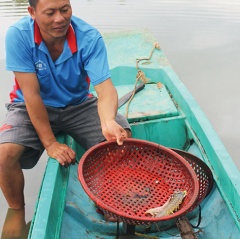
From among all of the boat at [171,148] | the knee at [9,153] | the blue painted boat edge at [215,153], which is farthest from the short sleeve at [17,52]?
the blue painted boat edge at [215,153]

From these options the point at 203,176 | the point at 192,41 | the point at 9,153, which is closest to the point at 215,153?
the point at 203,176

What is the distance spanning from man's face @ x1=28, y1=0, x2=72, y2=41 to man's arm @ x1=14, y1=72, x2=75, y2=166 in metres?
0.27

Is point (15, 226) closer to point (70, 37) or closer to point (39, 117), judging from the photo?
point (39, 117)

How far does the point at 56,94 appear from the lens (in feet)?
7.84

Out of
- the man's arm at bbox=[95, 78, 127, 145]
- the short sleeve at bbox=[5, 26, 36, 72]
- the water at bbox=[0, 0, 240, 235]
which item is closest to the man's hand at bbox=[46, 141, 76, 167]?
the man's arm at bbox=[95, 78, 127, 145]

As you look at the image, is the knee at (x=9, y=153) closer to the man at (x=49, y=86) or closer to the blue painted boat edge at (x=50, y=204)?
the man at (x=49, y=86)

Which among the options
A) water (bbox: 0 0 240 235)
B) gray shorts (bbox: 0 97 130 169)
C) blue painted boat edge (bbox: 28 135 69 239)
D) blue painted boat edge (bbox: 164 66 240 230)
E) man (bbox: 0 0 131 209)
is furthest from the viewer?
water (bbox: 0 0 240 235)

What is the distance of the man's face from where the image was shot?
2033 mm

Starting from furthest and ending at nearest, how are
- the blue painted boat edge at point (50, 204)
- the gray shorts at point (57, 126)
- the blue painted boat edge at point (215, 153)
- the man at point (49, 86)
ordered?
the gray shorts at point (57, 126), the man at point (49, 86), the blue painted boat edge at point (215, 153), the blue painted boat edge at point (50, 204)

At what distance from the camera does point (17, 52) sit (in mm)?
2158

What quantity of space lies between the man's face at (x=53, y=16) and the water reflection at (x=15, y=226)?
3.92ft

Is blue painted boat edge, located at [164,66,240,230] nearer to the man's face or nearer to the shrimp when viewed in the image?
the shrimp

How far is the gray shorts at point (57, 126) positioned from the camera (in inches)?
89.7

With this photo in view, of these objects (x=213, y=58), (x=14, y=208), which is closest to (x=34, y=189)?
(x=14, y=208)
